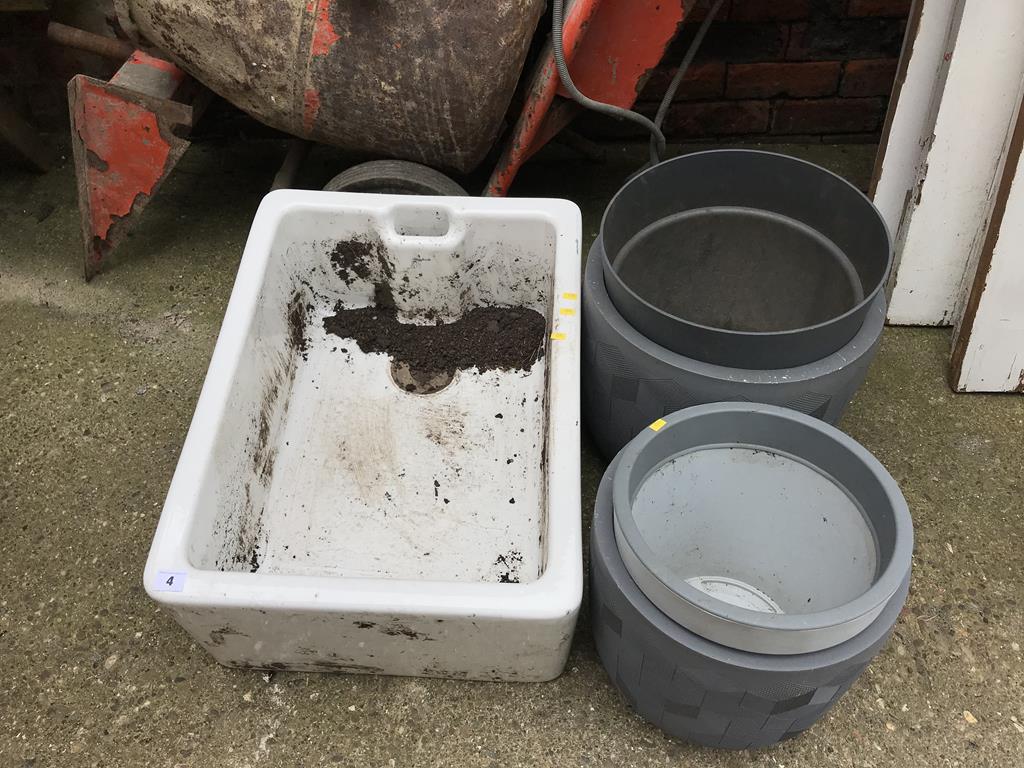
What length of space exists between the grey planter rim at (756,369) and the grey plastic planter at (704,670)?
0.23m

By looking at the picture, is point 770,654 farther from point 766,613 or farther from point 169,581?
point 169,581

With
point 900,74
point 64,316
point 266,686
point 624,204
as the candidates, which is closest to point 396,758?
point 266,686

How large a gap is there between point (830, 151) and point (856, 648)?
1716 mm

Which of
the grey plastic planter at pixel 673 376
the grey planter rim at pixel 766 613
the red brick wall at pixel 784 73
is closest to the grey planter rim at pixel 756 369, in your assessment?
the grey plastic planter at pixel 673 376

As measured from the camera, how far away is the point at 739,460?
1.27 metres

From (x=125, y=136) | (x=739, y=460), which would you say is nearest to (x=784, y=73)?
(x=739, y=460)

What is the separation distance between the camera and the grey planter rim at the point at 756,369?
1271 millimetres

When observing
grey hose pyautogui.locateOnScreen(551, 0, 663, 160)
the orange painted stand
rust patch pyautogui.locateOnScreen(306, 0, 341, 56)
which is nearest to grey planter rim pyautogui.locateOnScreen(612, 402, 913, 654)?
grey hose pyautogui.locateOnScreen(551, 0, 663, 160)

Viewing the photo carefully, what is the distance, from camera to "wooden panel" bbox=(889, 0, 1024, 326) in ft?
5.06

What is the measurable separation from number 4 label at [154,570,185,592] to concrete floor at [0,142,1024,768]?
37 cm

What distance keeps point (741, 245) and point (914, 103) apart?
468 mm

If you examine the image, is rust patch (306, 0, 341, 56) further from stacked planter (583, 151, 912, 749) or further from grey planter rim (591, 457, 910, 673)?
grey planter rim (591, 457, 910, 673)

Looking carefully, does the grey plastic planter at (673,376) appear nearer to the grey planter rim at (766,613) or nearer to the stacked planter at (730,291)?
the stacked planter at (730,291)

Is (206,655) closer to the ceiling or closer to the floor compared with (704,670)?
closer to the floor
